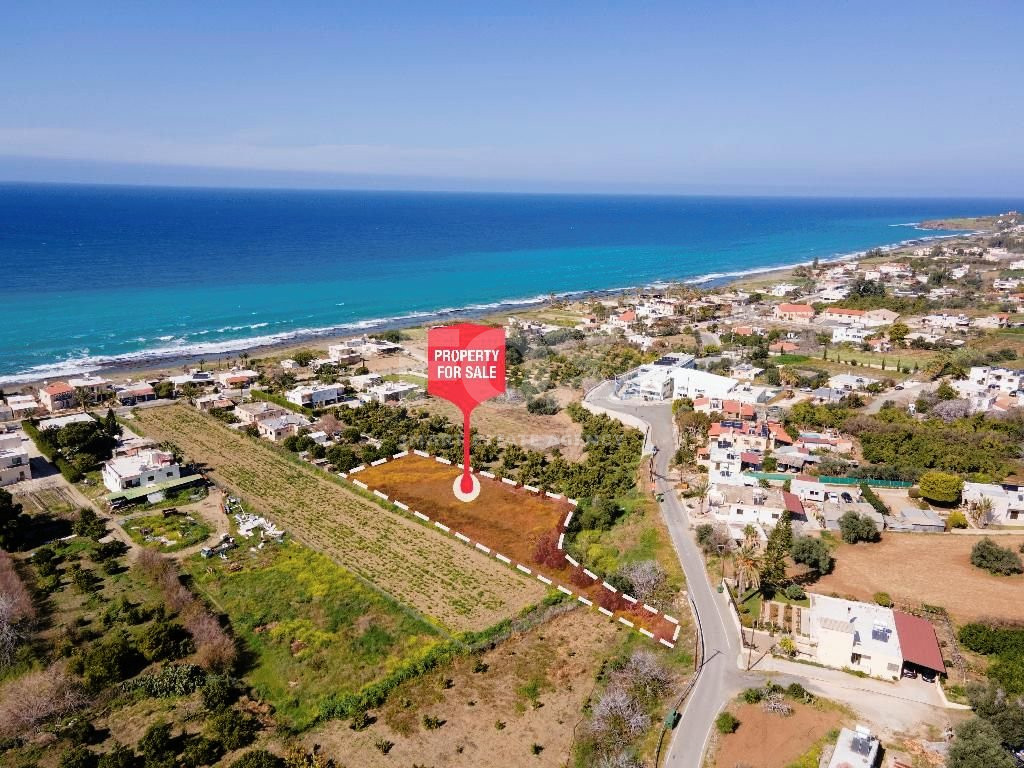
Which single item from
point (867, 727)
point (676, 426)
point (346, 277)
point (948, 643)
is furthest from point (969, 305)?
point (346, 277)

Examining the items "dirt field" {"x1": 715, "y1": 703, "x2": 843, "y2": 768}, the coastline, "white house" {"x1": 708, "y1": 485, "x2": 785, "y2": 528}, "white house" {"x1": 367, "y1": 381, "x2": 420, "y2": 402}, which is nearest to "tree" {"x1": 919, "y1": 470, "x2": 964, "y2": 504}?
"white house" {"x1": 708, "y1": 485, "x2": 785, "y2": 528}

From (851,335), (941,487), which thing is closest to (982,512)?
(941,487)

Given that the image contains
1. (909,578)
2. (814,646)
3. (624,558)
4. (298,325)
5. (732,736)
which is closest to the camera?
(732,736)

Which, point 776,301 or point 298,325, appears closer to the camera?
point 298,325

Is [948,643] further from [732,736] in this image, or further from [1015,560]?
[732,736]

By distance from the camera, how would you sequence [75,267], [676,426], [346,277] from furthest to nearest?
[346,277], [75,267], [676,426]

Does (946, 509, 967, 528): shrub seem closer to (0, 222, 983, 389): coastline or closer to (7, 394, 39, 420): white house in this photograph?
(7, 394, 39, 420): white house
